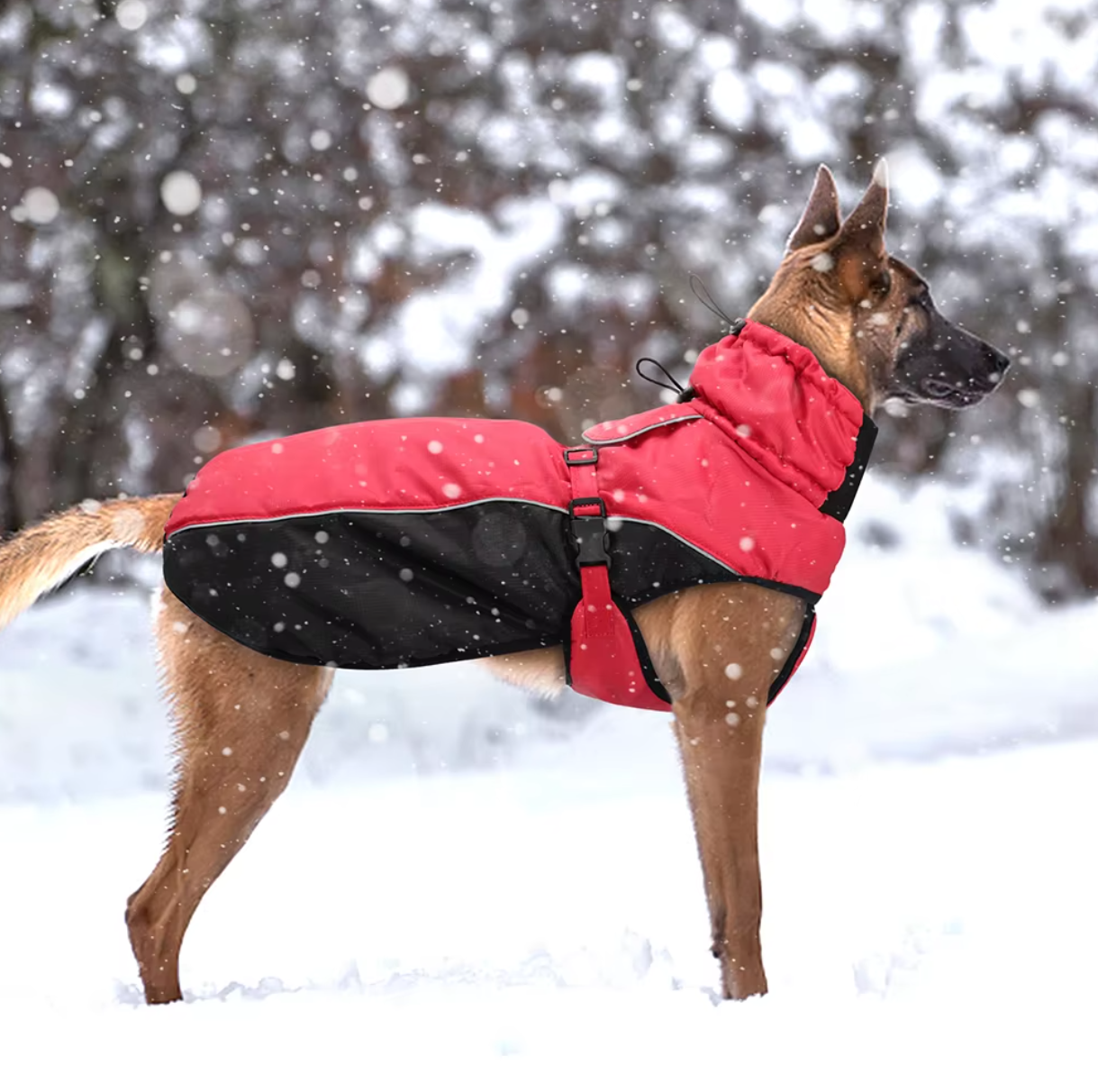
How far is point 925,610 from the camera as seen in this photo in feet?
28.6

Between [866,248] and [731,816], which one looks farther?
[866,248]

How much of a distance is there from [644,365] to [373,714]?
3.17 metres

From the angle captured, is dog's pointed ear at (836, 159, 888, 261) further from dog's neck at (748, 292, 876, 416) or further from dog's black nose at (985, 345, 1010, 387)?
dog's black nose at (985, 345, 1010, 387)

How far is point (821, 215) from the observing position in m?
3.41

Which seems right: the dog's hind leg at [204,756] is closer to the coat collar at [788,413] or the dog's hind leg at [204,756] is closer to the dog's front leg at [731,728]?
the dog's front leg at [731,728]

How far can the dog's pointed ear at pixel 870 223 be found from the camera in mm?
3162

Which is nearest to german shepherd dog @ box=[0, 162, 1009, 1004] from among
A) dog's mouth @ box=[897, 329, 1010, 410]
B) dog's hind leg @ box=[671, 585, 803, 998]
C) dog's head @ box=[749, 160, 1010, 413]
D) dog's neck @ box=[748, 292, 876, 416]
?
dog's hind leg @ box=[671, 585, 803, 998]

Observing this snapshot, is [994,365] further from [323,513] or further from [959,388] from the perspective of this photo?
[323,513]

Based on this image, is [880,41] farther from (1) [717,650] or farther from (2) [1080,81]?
(1) [717,650]

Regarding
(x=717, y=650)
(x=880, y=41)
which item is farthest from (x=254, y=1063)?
(x=880, y=41)

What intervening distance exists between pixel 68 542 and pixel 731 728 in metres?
1.82

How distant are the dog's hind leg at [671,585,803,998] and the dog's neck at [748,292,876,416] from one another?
70 cm

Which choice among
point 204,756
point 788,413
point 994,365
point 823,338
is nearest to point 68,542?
point 204,756

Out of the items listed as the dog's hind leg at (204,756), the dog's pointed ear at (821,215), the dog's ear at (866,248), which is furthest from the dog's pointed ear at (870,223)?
the dog's hind leg at (204,756)
